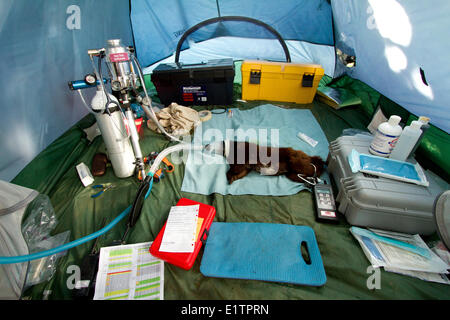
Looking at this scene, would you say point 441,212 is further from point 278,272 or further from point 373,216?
point 278,272

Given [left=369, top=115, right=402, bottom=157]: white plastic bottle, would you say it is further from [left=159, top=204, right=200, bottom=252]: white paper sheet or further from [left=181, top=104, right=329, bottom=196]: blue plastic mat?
[left=159, top=204, right=200, bottom=252]: white paper sheet

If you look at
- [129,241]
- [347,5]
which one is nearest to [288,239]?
[129,241]

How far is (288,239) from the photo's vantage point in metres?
0.86

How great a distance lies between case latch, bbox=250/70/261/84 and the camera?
6.20 feet

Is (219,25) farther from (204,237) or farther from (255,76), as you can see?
(204,237)

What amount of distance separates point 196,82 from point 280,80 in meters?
0.78

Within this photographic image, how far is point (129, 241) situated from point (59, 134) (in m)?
0.91

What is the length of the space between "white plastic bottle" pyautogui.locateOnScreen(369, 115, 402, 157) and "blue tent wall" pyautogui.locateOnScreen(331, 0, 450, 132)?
39 cm

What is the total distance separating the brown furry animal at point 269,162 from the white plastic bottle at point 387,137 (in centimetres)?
30

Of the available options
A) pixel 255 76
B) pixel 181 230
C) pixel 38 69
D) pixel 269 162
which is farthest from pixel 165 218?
pixel 255 76

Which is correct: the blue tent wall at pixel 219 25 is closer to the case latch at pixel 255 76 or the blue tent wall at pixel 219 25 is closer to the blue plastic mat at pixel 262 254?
the case latch at pixel 255 76

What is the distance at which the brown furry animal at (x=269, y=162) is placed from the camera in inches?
45.9

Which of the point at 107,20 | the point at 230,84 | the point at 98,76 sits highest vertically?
the point at 107,20

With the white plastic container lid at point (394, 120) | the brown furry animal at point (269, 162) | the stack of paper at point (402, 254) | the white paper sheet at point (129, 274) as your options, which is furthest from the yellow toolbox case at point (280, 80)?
the white paper sheet at point (129, 274)
